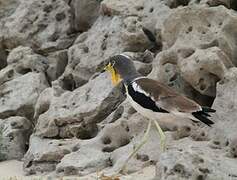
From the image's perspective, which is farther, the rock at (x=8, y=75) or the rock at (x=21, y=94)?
the rock at (x=8, y=75)

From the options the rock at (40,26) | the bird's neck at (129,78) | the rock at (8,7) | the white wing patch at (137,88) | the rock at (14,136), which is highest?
the white wing patch at (137,88)

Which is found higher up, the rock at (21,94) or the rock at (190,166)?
the rock at (190,166)

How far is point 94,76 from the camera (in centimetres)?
851

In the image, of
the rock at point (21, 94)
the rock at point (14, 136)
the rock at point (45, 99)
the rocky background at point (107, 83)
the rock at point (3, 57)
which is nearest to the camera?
the rocky background at point (107, 83)

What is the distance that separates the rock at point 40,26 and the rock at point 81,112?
2.28m

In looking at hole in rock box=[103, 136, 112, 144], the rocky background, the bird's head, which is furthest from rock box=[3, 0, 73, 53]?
the bird's head

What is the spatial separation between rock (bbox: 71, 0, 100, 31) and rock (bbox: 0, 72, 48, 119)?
1272 millimetres

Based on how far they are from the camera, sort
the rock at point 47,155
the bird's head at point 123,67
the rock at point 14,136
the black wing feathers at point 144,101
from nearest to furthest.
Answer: the black wing feathers at point 144,101
the bird's head at point 123,67
the rock at point 47,155
the rock at point 14,136

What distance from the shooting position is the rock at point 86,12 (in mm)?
10023

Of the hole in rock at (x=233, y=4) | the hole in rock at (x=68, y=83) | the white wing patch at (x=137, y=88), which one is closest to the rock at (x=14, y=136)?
the hole in rock at (x=68, y=83)

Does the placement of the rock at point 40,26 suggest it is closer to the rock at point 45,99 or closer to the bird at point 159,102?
the rock at point 45,99

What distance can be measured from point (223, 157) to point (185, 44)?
6.94 feet

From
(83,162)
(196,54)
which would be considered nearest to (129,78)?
(196,54)

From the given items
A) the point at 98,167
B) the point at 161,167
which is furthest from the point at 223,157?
the point at 98,167
